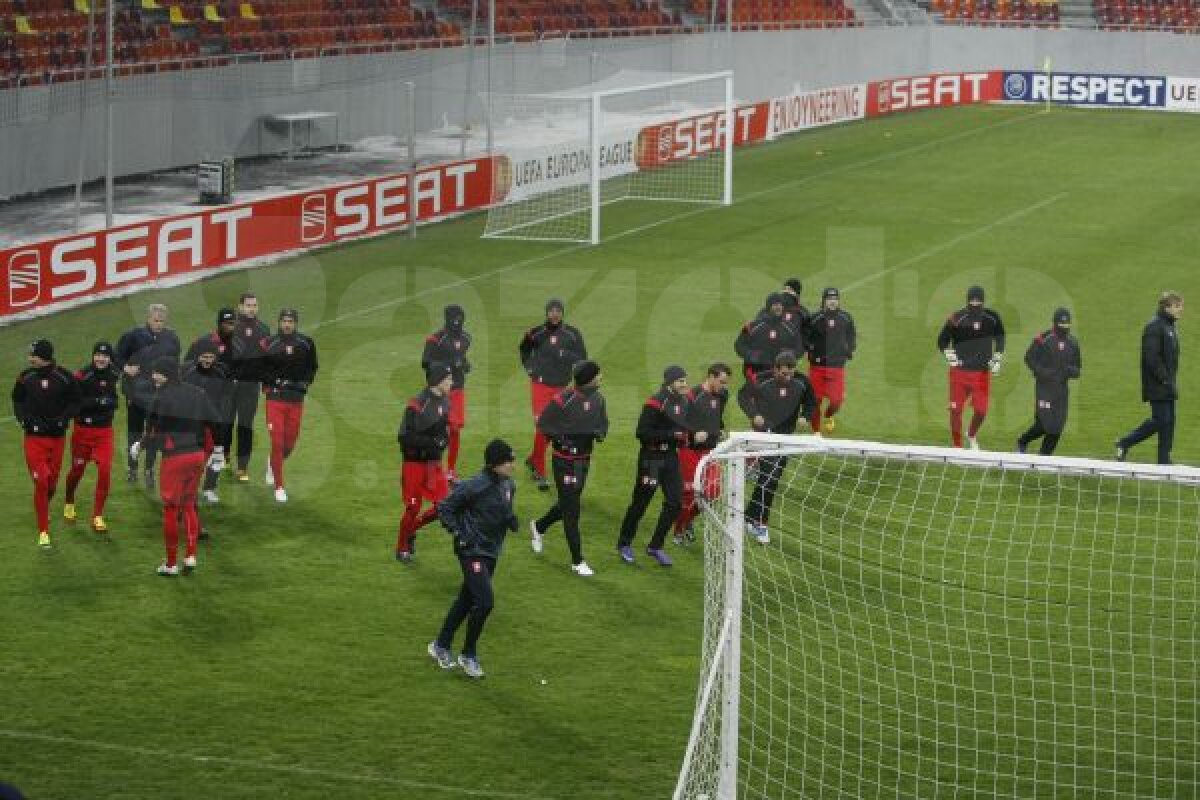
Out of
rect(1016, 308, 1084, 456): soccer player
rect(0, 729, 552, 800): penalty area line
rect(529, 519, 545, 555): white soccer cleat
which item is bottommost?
rect(0, 729, 552, 800): penalty area line

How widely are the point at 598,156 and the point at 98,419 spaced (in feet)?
51.4

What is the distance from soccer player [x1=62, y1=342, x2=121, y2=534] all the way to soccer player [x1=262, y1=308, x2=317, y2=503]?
1575mm

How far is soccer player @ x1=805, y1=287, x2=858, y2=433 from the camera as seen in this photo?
764 inches

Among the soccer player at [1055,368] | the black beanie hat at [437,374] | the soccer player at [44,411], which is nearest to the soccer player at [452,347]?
the black beanie hat at [437,374]

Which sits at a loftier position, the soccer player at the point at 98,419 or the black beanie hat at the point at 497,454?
the black beanie hat at the point at 497,454

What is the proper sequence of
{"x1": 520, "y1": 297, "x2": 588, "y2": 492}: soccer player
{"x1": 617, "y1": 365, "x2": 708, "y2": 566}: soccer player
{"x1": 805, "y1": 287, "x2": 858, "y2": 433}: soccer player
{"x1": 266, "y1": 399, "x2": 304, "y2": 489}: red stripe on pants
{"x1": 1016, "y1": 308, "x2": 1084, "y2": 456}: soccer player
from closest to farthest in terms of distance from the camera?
{"x1": 617, "y1": 365, "x2": 708, "y2": 566}: soccer player
{"x1": 266, "y1": 399, "x2": 304, "y2": 489}: red stripe on pants
{"x1": 520, "y1": 297, "x2": 588, "y2": 492}: soccer player
{"x1": 1016, "y1": 308, "x2": 1084, "y2": 456}: soccer player
{"x1": 805, "y1": 287, "x2": 858, "y2": 433}: soccer player

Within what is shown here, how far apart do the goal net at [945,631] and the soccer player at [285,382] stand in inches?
167

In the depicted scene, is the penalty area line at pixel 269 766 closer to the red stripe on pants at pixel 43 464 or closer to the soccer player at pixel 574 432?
the red stripe on pants at pixel 43 464

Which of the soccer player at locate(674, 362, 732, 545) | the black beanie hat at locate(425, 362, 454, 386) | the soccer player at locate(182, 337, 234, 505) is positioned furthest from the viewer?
the soccer player at locate(182, 337, 234, 505)

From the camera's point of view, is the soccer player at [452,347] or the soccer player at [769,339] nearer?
the soccer player at [452,347]

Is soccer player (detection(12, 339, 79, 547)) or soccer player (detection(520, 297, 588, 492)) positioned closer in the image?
soccer player (detection(12, 339, 79, 547))

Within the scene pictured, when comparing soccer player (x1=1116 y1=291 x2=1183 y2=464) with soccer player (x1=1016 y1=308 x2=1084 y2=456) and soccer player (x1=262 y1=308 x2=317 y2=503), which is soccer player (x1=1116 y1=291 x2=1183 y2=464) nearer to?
soccer player (x1=1016 y1=308 x2=1084 y2=456)

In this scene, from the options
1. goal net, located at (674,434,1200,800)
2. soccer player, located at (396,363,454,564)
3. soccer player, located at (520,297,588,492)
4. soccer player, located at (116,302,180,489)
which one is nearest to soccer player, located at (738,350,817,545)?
goal net, located at (674,434,1200,800)

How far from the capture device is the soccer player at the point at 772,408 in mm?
16594
